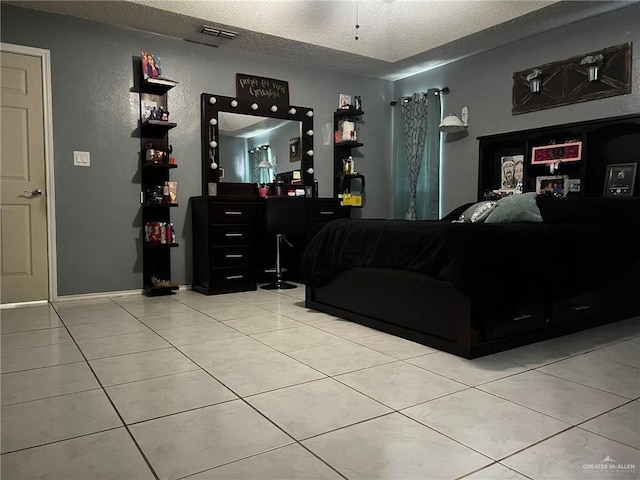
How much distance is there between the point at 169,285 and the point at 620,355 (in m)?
3.55

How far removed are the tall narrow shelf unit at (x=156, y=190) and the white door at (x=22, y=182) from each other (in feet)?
2.70

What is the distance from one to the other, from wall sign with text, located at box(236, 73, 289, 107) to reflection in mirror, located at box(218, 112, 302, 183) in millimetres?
212

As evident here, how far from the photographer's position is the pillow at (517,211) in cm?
301

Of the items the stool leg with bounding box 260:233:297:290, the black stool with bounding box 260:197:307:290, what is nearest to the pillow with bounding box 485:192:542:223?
the black stool with bounding box 260:197:307:290

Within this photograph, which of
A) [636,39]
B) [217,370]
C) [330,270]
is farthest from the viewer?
[636,39]

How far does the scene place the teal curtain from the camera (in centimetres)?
545

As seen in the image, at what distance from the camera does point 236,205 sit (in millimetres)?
4379

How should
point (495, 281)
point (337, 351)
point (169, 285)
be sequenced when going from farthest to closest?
point (169, 285) < point (337, 351) < point (495, 281)

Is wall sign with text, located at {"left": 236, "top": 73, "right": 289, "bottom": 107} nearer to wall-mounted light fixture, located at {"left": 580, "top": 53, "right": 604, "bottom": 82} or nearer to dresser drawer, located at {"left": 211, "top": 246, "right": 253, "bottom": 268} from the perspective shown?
dresser drawer, located at {"left": 211, "top": 246, "right": 253, "bottom": 268}

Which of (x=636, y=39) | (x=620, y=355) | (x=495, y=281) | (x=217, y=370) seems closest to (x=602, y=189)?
(x=636, y=39)

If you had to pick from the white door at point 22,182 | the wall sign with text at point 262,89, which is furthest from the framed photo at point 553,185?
the white door at point 22,182

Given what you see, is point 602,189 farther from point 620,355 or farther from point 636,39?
point 620,355

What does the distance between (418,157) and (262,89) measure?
206 cm

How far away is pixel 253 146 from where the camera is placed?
16.3 feet
